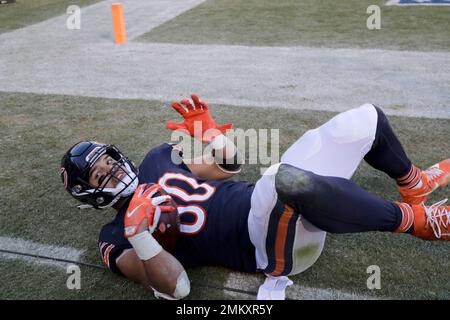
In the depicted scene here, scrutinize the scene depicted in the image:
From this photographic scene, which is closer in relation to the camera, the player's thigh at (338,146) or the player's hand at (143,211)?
the player's hand at (143,211)

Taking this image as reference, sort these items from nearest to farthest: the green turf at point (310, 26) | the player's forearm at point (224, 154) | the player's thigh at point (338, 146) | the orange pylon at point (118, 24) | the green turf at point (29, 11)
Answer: the player's thigh at point (338, 146) < the player's forearm at point (224, 154) < the green turf at point (310, 26) < the orange pylon at point (118, 24) < the green turf at point (29, 11)

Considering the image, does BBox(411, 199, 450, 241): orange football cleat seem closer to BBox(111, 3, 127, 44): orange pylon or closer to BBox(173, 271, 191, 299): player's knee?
BBox(173, 271, 191, 299): player's knee

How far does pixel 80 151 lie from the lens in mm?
2334

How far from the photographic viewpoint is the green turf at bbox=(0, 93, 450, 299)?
96.9 inches

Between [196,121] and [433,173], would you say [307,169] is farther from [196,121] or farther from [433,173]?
[433,173]

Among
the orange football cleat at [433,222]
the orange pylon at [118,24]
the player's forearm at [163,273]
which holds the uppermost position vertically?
the orange pylon at [118,24]

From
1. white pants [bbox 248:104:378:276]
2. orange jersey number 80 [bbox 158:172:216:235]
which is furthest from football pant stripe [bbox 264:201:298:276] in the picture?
orange jersey number 80 [bbox 158:172:216:235]

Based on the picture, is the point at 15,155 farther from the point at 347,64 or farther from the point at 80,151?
the point at 347,64

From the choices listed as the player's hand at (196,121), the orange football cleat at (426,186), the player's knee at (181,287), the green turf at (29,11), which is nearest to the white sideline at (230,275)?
the player's knee at (181,287)

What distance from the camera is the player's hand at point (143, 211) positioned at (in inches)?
79.9

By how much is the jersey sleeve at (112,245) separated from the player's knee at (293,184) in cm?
87

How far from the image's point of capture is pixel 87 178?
2291 millimetres

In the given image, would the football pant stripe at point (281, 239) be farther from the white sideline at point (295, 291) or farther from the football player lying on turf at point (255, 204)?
the white sideline at point (295, 291)

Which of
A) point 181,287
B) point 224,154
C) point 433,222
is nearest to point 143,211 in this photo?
point 181,287
